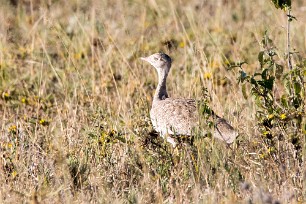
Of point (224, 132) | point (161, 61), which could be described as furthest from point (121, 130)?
point (161, 61)

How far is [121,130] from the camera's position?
5.52 metres

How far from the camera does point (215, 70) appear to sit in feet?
23.7

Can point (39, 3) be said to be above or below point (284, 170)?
above

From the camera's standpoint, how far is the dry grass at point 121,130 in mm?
4457

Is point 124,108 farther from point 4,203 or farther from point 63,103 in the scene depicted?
point 4,203

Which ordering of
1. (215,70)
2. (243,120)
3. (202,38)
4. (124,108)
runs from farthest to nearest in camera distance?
1. (202,38)
2. (215,70)
3. (124,108)
4. (243,120)

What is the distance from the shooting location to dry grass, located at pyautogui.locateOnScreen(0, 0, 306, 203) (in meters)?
4.46

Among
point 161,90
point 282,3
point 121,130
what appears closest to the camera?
point 282,3

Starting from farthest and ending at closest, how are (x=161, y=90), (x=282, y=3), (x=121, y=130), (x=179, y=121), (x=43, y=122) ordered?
(x=161, y=90) → (x=43, y=122) → (x=121, y=130) → (x=179, y=121) → (x=282, y=3)

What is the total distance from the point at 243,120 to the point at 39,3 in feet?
17.1

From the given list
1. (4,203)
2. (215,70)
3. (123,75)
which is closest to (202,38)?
(215,70)

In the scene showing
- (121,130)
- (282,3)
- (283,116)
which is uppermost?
(282,3)

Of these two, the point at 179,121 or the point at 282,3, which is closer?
the point at 282,3

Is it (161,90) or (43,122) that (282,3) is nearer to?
(161,90)
